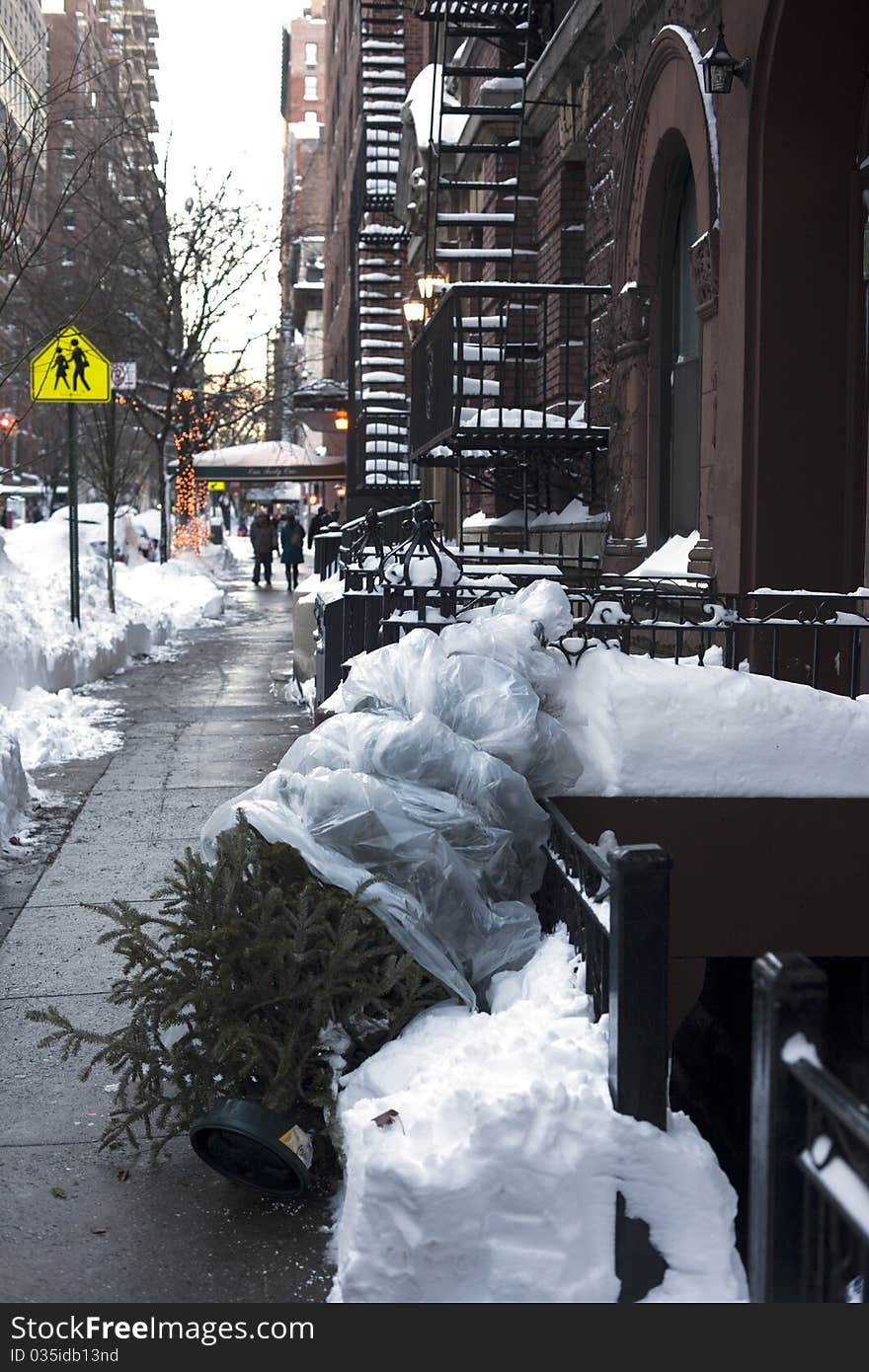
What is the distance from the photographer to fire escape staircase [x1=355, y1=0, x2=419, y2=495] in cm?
2669

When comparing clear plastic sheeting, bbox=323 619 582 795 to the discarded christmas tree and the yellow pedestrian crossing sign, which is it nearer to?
the discarded christmas tree

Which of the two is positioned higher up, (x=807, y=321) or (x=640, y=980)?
(x=807, y=321)

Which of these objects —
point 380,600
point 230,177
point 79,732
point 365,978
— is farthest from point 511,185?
point 230,177

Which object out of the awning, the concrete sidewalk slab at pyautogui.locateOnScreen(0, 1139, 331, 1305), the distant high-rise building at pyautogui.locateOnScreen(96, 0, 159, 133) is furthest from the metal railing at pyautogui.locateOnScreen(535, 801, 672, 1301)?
the awning

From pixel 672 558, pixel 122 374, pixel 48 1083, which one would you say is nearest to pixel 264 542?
pixel 122 374

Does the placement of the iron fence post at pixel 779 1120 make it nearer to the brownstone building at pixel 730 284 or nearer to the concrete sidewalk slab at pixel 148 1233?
the concrete sidewalk slab at pixel 148 1233

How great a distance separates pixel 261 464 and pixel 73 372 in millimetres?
27735

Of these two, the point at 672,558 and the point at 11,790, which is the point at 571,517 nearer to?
the point at 672,558

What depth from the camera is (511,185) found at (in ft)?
45.7

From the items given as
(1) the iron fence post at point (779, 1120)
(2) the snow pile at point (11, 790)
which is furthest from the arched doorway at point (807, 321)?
(1) the iron fence post at point (779, 1120)

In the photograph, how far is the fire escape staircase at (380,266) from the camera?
26.7 m

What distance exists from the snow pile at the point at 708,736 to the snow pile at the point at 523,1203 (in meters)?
1.96

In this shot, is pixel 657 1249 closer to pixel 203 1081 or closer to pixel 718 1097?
pixel 203 1081

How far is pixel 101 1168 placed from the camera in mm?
4133
